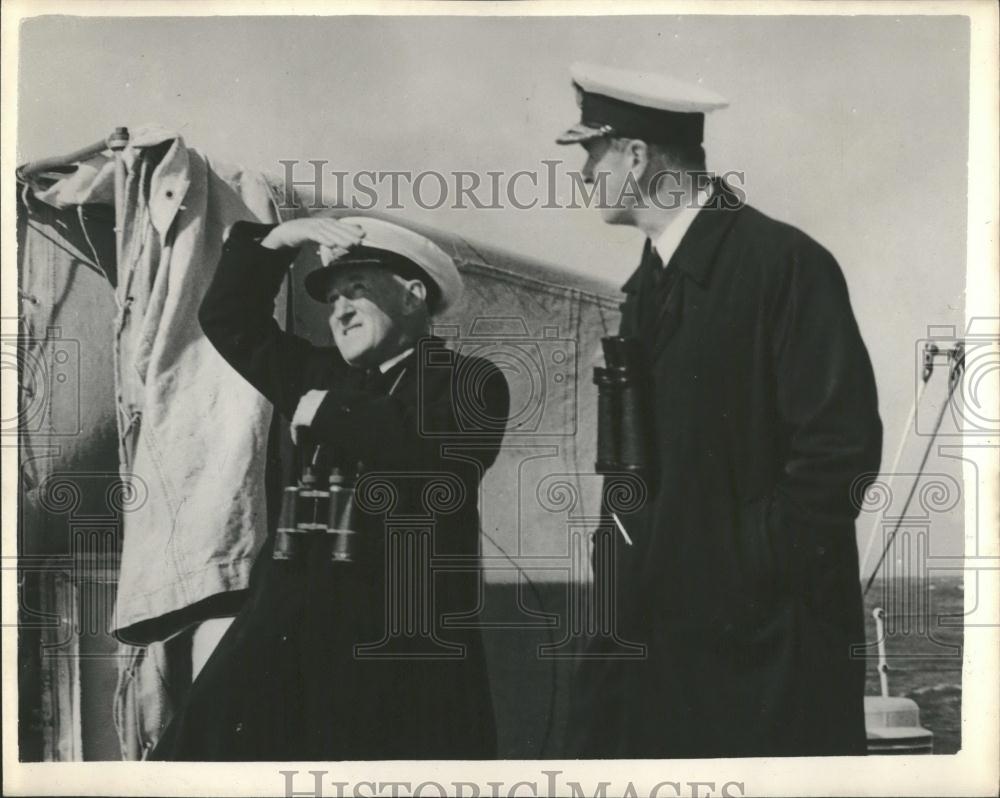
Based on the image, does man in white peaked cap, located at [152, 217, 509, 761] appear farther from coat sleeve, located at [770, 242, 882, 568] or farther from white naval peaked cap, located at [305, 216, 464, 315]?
coat sleeve, located at [770, 242, 882, 568]

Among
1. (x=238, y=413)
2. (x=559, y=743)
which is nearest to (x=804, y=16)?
(x=238, y=413)

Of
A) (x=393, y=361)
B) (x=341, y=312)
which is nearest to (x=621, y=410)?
(x=393, y=361)

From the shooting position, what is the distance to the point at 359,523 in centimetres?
406

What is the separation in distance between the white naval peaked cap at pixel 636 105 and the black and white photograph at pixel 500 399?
1cm

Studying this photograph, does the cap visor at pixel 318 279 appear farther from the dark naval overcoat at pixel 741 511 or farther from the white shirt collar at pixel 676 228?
the white shirt collar at pixel 676 228

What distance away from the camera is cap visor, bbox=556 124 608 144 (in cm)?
410

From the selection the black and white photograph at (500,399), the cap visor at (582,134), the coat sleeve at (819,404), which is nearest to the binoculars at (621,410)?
the black and white photograph at (500,399)

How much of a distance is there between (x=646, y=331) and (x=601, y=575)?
33.3 inches

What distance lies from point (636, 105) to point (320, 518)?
1776 millimetres

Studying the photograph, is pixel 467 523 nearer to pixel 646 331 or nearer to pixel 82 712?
pixel 646 331

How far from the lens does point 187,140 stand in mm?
4145

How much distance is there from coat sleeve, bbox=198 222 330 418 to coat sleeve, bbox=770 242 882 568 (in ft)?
5.33

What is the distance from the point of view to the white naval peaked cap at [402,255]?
4.11 metres

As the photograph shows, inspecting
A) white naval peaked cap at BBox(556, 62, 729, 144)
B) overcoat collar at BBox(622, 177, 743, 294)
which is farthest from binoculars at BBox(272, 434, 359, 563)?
white naval peaked cap at BBox(556, 62, 729, 144)
